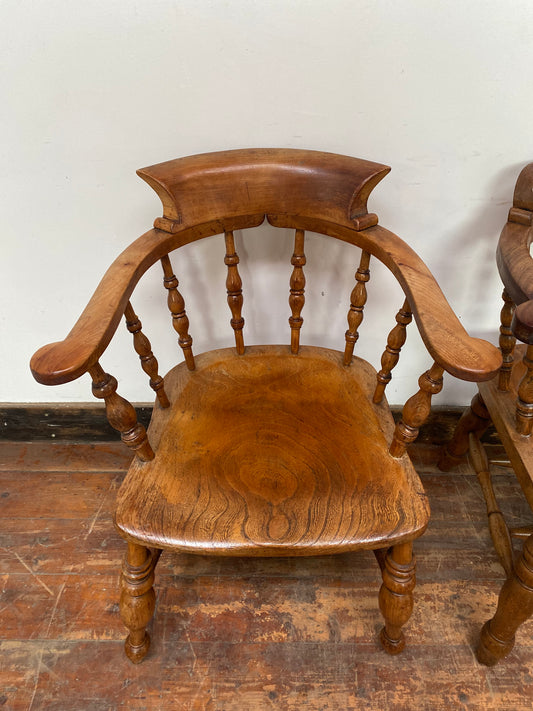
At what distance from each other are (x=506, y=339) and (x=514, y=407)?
0.48ft

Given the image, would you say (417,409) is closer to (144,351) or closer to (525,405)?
(525,405)

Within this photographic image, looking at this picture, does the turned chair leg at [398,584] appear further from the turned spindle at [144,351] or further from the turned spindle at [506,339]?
the turned spindle at [144,351]

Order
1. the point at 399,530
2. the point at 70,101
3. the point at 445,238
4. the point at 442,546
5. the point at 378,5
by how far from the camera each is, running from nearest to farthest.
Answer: the point at 399,530 → the point at 378,5 → the point at 70,101 → the point at 445,238 → the point at 442,546

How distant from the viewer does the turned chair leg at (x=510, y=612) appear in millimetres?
919

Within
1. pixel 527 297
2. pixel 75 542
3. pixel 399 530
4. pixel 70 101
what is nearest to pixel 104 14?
pixel 70 101

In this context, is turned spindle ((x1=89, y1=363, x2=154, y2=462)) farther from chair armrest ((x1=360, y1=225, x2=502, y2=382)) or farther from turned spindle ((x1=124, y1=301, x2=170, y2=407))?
chair armrest ((x1=360, y1=225, x2=502, y2=382))

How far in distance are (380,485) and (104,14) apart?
1.05m

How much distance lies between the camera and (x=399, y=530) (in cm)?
82

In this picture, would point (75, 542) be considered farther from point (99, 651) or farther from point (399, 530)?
point (399, 530)

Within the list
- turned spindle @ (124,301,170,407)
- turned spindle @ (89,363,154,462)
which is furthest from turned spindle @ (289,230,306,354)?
turned spindle @ (89,363,154,462)

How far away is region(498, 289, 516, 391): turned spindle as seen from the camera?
1.03 metres

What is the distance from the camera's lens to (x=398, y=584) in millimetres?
941

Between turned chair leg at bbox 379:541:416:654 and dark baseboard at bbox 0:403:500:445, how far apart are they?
26.3 inches

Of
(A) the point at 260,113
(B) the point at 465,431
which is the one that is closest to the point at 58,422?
(A) the point at 260,113
